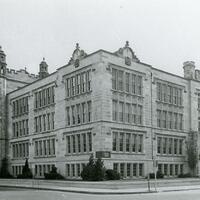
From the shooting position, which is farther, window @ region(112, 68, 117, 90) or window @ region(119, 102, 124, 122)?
window @ region(119, 102, 124, 122)

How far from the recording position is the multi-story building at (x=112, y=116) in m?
44.3

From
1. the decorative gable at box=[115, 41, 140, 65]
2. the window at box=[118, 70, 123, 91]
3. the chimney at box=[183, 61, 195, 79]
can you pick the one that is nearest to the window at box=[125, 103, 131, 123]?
the window at box=[118, 70, 123, 91]

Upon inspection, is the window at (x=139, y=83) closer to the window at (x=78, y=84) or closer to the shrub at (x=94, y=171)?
the window at (x=78, y=84)

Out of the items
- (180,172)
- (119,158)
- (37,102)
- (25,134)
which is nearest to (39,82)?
(37,102)

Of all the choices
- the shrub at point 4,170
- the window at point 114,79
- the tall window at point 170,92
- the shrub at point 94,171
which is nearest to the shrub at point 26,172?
the shrub at point 4,170

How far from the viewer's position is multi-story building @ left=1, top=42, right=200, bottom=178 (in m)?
44.3

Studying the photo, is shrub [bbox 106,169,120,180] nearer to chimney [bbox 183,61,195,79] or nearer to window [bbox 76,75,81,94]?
window [bbox 76,75,81,94]

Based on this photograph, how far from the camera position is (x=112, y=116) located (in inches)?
1750

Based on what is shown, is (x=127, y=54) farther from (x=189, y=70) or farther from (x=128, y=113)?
(x=189, y=70)

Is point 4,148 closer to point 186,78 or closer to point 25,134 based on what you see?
point 25,134

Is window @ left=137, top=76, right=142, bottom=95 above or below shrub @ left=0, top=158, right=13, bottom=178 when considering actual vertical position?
above

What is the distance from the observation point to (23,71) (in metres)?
70.3

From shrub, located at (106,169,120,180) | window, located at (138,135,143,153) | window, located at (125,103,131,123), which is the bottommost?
shrub, located at (106,169,120,180)

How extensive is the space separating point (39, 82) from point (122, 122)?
1563 centimetres
